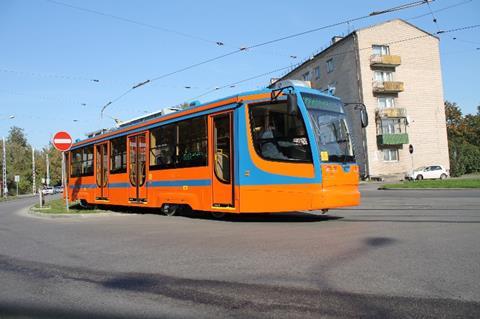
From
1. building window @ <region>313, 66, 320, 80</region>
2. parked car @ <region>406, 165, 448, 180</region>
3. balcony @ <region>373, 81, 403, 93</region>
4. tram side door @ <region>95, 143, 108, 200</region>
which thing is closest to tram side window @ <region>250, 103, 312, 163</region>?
tram side door @ <region>95, 143, 108, 200</region>

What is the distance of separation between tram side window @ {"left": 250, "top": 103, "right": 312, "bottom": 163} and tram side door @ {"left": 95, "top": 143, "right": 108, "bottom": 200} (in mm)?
8045

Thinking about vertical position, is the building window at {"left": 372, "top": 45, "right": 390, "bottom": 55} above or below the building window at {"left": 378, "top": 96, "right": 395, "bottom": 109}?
above

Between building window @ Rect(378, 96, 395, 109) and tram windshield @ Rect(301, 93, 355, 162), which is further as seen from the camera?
building window @ Rect(378, 96, 395, 109)

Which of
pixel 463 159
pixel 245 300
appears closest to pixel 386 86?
pixel 463 159

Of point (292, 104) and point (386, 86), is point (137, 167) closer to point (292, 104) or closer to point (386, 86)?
point (292, 104)

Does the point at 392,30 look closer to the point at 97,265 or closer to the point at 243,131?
the point at 243,131

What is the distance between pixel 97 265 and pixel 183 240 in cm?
202

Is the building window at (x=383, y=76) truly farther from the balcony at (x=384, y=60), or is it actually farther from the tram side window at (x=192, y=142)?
the tram side window at (x=192, y=142)

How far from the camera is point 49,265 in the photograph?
19.1 feet

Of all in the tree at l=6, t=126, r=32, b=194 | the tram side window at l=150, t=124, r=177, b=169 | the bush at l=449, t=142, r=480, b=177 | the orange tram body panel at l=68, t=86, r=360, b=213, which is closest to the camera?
the orange tram body panel at l=68, t=86, r=360, b=213

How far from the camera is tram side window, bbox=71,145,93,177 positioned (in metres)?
16.9

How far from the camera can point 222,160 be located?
1034 centimetres

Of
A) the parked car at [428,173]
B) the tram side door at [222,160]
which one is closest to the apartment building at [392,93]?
the parked car at [428,173]

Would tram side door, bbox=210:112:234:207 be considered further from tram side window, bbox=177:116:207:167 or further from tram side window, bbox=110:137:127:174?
tram side window, bbox=110:137:127:174
